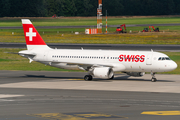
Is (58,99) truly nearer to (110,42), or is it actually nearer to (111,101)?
(111,101)

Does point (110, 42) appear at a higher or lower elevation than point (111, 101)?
higher

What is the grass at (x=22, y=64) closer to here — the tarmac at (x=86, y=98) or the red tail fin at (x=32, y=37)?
the red tail fin at (x=32, y=37)

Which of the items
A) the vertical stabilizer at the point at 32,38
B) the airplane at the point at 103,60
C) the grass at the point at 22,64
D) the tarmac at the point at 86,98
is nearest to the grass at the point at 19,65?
the grass at the point at 22,64

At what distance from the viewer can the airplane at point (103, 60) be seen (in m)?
45.2

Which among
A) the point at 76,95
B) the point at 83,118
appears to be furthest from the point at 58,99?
the point at 83,118

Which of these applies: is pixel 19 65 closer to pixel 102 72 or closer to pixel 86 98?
pixel 102 72

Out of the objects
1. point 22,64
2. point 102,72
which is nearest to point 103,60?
point 102,72

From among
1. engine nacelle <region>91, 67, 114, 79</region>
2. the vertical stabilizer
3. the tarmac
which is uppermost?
the vertical stabilizer

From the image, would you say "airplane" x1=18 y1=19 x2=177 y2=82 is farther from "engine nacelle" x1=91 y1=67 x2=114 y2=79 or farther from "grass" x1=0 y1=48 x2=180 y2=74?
"grass" x1=0 y1=48 x2=180 y2=74

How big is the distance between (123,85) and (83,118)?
19.2m

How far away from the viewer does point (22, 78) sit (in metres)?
Result: 50.4

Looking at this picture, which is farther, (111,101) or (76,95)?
(76,95)

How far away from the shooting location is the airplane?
45.2 m

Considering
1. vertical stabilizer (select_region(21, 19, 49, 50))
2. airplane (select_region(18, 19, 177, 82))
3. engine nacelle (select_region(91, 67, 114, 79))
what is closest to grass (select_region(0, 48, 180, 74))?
vertical stabilizer (select_region(21, 19, 49, 50))
